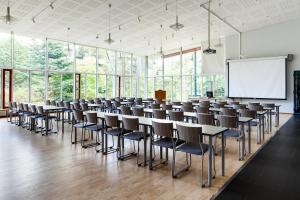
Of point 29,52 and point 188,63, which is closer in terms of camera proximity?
point 29,52

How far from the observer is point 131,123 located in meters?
4.06

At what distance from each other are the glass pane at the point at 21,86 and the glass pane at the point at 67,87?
1.88 meters

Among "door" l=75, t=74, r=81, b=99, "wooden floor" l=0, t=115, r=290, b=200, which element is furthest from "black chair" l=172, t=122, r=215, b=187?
"door" l=75, t=74, r=81, b=99

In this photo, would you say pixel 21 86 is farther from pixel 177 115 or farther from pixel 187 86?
pixel 187 86

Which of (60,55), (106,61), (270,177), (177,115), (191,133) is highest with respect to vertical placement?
(106,61)

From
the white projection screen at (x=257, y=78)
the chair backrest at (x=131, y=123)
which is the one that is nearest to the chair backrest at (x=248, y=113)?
the chair backrest at (x=131, y=123)

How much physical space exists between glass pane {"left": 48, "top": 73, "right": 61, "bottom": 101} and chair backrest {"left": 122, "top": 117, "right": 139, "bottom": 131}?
911 cm

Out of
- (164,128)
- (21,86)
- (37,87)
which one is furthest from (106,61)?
(164,128)

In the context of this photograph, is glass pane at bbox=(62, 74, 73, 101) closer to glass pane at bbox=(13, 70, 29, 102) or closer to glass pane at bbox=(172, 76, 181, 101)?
glass pane at bbox=(13, 70, 29, 102)

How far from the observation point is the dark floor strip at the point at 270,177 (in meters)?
2.96

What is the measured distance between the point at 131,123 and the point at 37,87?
363 inches

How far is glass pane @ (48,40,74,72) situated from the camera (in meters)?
11.8

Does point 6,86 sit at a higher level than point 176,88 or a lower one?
lower

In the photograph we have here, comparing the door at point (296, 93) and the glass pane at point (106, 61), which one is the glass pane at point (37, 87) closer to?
the glass pane at point (106, 61)
